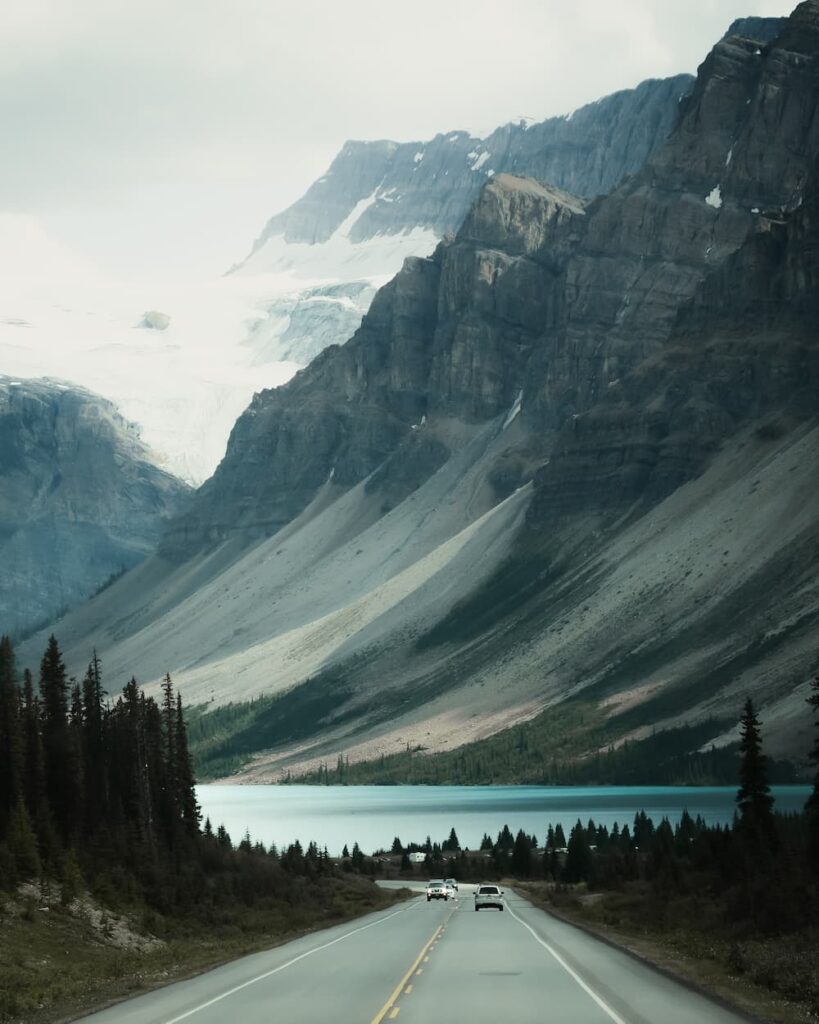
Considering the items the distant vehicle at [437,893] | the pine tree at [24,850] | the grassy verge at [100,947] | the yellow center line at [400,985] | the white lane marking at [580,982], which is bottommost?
the distant vehicle at [437,893]

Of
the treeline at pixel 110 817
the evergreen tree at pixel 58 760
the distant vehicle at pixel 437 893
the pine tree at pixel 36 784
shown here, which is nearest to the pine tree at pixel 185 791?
the treeline at pixel 110 817

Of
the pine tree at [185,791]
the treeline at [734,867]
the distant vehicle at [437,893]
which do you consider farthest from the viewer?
the pine tree at [185,791]

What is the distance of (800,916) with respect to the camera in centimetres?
5325

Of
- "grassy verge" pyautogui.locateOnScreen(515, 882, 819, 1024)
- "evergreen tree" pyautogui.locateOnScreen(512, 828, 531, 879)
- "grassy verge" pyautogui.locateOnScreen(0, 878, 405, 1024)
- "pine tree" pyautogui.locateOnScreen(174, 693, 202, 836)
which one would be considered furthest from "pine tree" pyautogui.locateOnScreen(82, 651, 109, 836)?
"evergreen tree" pyautogui.locateOnScreen(512, 828, 531, 879)

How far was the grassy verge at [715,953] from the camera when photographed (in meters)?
39.2

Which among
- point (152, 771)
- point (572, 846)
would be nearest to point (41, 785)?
point (152, 771)

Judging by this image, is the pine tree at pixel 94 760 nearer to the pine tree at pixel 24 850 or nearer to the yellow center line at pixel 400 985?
the pine tree at pixel 24 850

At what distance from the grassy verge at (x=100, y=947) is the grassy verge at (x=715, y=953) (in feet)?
44.8

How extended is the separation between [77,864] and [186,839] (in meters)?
30.1

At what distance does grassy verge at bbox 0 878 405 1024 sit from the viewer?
140ft

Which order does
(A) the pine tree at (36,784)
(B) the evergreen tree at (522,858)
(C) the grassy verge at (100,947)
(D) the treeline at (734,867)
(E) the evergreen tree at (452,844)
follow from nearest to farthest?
1. (C) the grassy verge at (100,947)
2. (D) the treeline at (734,867)
3. (A) the pine tree at (36,784)
4. (B) the evergreen tree at (522,858)
5. (E) the evergreen tree at (452,844)

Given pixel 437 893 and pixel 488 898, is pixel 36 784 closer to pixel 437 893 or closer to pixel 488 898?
pixel 488 898

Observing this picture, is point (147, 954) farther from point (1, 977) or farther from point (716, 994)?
point (716, 994)

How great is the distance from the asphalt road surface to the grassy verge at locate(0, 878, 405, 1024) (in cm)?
144
